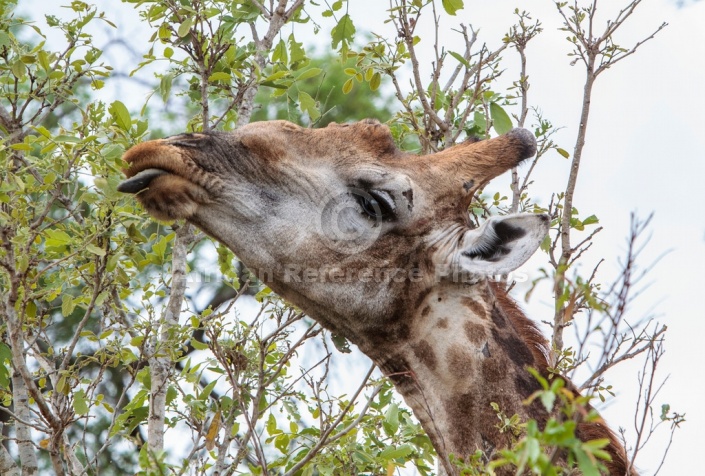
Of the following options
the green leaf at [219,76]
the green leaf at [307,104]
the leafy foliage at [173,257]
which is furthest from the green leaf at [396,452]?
the green leaf at [219,76]

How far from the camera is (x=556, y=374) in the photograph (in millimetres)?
4273

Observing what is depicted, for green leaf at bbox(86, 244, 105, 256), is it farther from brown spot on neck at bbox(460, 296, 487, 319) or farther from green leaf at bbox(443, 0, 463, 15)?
green leaf at bbox(443, 0, 463, 15)

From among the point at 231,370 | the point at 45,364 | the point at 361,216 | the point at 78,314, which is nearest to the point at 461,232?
the point at 361,216

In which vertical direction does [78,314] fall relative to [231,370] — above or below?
above

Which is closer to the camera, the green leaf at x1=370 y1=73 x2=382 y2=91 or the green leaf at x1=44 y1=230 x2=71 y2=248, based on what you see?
the green leaf at x1=44 y1=230 x2=71 y2=248

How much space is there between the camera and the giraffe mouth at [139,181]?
4.46 m

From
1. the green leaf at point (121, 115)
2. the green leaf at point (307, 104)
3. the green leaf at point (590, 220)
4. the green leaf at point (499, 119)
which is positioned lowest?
the green leaf at point (590, 220)

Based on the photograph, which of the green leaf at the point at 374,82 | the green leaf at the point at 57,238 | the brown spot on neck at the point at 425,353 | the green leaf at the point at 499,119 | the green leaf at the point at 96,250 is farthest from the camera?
the green leaf at the point at 374,82

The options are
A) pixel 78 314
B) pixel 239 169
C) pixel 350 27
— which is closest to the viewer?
pixel 239 169

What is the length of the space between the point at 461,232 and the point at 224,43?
1.71 metres

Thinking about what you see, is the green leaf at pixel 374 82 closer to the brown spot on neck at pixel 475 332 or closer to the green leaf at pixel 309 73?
the green leaf at pixel 309 73

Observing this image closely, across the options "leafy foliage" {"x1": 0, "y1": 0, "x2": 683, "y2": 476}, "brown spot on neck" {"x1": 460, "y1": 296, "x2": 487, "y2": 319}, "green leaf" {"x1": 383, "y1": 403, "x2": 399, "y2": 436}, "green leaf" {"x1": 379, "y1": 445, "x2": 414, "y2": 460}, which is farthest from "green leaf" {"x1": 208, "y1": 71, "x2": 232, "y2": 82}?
"green leaf" {"x1": 379, "y1": 445, "x2": 414, "y2": 460}

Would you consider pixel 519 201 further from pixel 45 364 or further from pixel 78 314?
pixel 78 314

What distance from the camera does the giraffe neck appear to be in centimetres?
441
